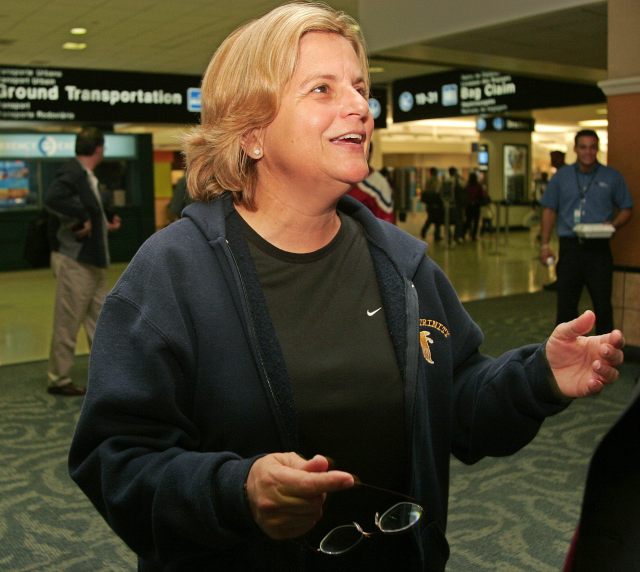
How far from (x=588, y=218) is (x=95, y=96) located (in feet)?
34.4

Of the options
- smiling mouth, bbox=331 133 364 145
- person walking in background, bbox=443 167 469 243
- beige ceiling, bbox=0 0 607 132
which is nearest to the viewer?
smiling mouth, bbox=331 133 364 145

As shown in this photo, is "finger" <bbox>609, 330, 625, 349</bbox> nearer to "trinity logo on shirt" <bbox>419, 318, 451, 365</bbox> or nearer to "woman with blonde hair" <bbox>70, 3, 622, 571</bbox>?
"woman with blonde hair" <bbox>70, 3, 622, 571</bbox>

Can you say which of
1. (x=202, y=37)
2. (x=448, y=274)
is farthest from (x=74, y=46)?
(x=448, y=274)

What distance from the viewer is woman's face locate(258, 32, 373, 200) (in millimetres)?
1478

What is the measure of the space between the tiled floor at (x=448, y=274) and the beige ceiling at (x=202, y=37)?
2.82 m

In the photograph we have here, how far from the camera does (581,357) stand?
4.71 ft

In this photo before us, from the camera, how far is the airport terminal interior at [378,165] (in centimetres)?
355

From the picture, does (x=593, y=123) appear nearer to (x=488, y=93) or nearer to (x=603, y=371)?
(x=488, y=93)

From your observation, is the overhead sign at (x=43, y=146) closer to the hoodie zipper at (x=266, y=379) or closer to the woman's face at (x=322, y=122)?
the woman's face at (x=322, y=122)

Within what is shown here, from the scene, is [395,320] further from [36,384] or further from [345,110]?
[36,384]

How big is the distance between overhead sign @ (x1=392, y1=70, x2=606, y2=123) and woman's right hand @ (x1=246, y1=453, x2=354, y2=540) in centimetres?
1395

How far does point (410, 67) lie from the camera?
1502 cm

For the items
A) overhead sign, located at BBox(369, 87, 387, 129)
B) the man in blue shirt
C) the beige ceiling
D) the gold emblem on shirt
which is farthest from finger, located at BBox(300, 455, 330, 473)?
overhead sign, located at BBox(369, 87, 387, 129)

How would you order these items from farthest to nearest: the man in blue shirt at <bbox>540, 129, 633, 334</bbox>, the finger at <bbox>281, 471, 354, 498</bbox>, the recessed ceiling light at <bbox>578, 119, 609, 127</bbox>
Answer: the recessed ceiling light at <bbox>578, 119, 609, 127</bbox> → the man in blue shirt at <bbox>540, 129, 633, 334</bbox> → the finger at <bbox>281, 471, 354, 498</bbox>
